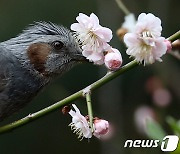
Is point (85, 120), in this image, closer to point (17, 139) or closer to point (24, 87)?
point (24, 87)

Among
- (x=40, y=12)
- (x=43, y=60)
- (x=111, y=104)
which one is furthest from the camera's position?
(x=40, y=12)

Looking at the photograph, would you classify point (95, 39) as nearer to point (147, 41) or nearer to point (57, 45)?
point (147, 41)

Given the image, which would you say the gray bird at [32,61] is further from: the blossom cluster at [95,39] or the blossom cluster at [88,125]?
the blossom cluster at [88,125]

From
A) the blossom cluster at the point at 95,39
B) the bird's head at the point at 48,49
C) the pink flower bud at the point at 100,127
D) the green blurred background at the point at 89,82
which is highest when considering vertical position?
the green blurred background at the point at 89,82

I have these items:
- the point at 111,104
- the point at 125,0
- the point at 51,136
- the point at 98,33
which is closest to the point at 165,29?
the point at 125,0

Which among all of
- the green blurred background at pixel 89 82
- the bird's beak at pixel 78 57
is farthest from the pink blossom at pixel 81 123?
the green blurred background at pixel 89 82

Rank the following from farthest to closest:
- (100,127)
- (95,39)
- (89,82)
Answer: (89,82) → (95,39) → (100,127)

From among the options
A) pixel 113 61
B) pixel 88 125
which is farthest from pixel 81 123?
pixel 113 61
